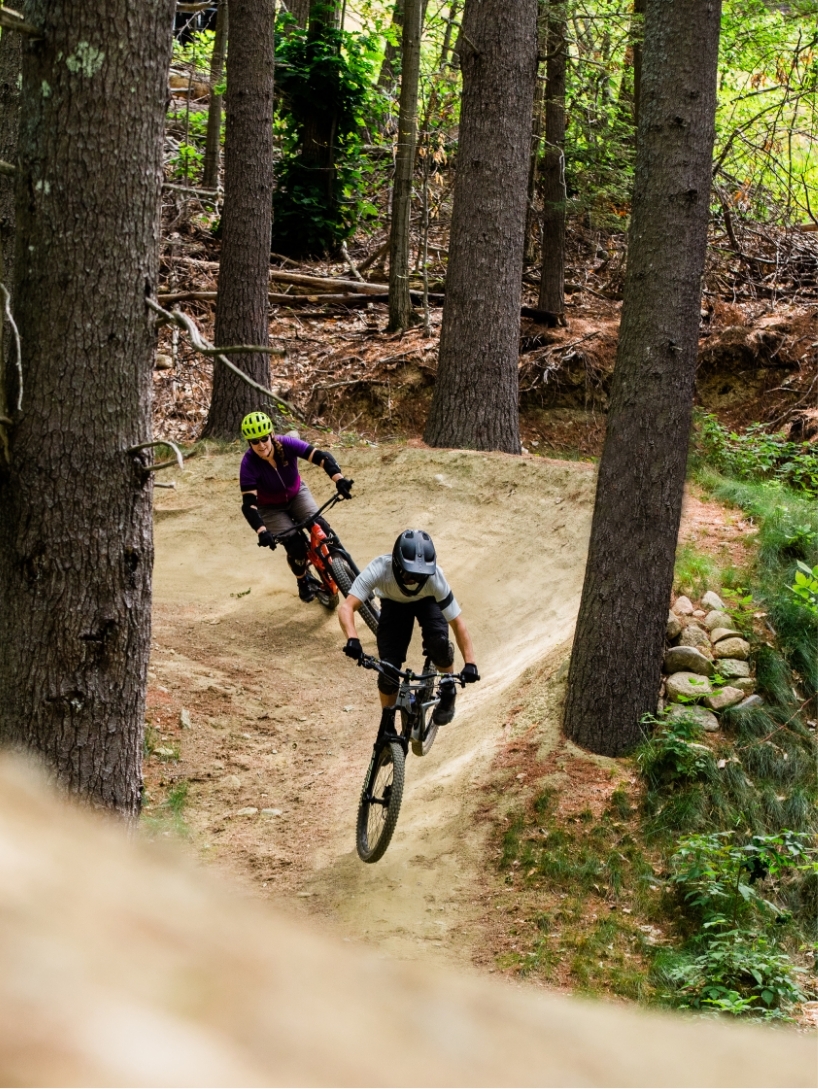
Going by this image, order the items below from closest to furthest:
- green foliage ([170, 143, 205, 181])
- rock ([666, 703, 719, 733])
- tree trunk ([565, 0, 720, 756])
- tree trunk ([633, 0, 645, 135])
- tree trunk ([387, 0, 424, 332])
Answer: tree trunk ([565, 0, 720, 756]) → rock ([666, 703, 719, 733]) → tree trunk ([387, 0, 424, 332]) → tree trunk ([633, 0, 645, 135]) → green foliage ([170, 143, 205, 181])

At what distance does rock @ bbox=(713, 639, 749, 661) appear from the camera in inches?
332

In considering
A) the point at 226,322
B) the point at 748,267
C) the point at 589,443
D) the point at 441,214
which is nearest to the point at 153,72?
the point at 226,322

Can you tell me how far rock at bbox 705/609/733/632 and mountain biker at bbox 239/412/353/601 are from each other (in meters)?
3.76

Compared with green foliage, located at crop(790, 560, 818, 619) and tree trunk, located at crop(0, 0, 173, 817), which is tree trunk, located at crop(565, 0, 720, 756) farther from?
tree trunk, located at crop(0, 0, 173, 817)

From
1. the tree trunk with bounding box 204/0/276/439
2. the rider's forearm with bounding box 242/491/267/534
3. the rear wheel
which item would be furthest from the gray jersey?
the tree trunk with bounding box 204/0/276/439

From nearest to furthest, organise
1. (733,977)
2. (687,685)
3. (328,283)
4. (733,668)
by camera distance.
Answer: (733,977) < (687,685) < (733,668) < (328,283)

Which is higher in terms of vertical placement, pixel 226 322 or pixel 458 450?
pixel 226 322

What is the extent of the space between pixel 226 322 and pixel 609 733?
940cm

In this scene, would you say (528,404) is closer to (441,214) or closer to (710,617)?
(441,214)

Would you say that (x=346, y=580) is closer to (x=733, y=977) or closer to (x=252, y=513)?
(x=252, y=513)

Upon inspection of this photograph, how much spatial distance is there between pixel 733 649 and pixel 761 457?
5.30m

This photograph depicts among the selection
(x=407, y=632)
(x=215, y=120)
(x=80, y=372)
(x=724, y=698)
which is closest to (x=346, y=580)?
(x=407, y=632)

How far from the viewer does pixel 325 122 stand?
64.7 ft

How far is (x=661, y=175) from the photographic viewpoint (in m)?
7.73
